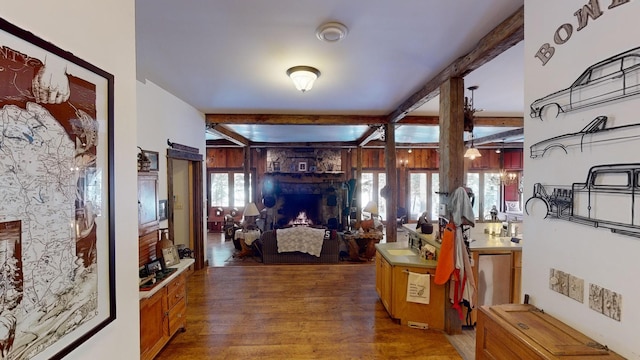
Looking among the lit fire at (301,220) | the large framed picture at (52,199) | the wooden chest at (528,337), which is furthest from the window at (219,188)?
the wooden chest at (528,337)

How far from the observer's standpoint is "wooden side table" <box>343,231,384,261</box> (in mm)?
5867

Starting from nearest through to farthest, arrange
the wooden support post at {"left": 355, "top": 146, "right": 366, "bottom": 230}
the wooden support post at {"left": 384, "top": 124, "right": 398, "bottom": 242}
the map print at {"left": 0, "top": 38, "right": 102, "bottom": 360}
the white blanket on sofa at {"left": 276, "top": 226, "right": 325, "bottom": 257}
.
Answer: the map print at {"left": 0, "top": 38, "right": 102, "bottom": 360}, the wooden support post at {"left": 384, "top": 124, "right": 398, "bottom": 242}, the white blanket on sofa at {"left": 276, "top": 226, "right": 325, "bottom": 257}, the wooden support post at {"left": 355, "top": 146, "right": 366, "bottom": 230}

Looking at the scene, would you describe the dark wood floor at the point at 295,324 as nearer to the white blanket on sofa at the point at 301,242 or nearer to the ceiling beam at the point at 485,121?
the white blanket on sofa at the point at 301,242

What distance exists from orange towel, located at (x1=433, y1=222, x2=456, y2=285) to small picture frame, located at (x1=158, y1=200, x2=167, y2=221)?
343cm

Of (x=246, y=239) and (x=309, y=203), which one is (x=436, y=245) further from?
A: (x=309, y=203)

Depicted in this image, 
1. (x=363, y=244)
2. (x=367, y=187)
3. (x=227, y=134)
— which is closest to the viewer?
(x=363, y=244)

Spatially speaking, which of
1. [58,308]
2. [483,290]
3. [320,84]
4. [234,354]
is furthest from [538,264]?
[320,84]

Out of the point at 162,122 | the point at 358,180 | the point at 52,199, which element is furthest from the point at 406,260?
the point at 358,180

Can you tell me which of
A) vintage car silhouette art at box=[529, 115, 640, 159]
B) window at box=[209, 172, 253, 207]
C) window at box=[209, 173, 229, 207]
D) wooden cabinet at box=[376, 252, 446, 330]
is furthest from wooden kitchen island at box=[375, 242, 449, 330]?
window at box=[209, 173, 229, 207]

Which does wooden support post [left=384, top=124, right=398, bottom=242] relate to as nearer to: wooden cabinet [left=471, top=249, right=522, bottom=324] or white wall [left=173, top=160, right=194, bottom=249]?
wooden cabinet [left=471, top=249, right=522, bottom=324]

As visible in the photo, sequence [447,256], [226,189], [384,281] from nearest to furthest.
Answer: [447,256] < [384,281] < [226,189]

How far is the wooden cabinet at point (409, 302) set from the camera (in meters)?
2.88

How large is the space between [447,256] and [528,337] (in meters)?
1.44

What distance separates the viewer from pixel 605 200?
1183 millimetres
